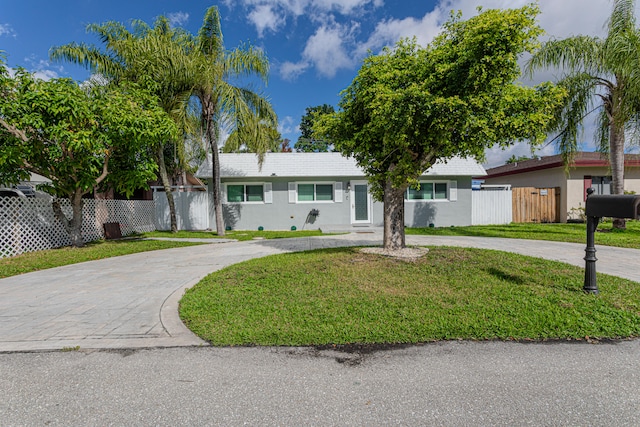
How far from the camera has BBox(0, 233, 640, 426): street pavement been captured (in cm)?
221

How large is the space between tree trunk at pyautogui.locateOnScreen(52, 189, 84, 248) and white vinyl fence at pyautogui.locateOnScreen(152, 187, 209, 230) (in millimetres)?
5158

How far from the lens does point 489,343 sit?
10.8 ft

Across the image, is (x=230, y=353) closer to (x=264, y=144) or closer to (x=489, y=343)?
(x=489, y=343)

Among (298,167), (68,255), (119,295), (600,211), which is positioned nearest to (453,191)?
(298,167)

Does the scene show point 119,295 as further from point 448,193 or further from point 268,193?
point 448,193

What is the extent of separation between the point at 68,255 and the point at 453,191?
15.0m

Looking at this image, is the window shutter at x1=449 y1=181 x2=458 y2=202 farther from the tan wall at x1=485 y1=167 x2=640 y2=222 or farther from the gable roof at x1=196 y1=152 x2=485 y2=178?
the tan wall at x1=485 y1=167 x2=640 y2=222

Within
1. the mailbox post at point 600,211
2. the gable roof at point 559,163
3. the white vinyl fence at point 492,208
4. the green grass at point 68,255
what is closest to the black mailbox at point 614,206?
the mailbox post at point 600,211

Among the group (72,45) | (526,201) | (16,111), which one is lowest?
(526,201)

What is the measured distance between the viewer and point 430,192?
15508 mm

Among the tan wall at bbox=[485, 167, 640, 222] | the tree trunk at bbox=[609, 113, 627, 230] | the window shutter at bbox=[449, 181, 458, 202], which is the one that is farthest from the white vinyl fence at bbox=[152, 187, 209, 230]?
the tan wall at bbox=[485, 167, 640, 222]

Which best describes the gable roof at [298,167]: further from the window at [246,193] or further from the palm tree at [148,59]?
the palm tree at [148,59]

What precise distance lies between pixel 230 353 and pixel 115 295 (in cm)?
307

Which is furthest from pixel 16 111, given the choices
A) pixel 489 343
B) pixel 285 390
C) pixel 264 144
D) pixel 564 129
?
pixel 564 129
